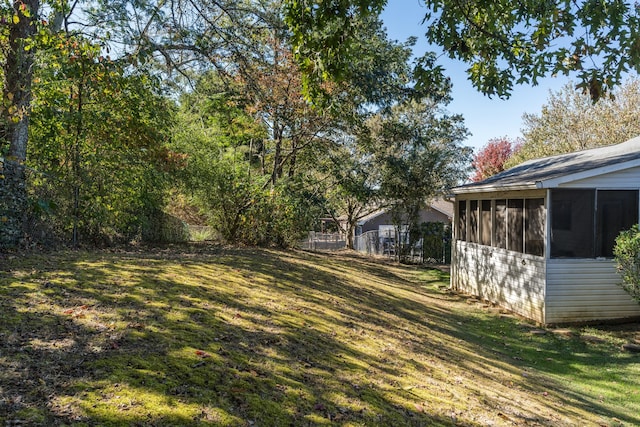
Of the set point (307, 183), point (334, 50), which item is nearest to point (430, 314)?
point (334, 50)

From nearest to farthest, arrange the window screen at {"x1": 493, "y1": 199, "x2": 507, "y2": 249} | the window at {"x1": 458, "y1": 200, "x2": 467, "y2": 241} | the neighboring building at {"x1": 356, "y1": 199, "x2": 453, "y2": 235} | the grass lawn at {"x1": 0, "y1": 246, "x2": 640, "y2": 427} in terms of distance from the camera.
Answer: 1. the grass lawn at {"x1": 0, "y1": 246, "x2": 640, "y2": 427}
2. the window screen at {"x1": 493, "y1": 199, "x2": 507, "y2": 249}
3. the window at {"x1": 458, "y1": 200, "x2": 467, "y2": 241}
4. the neighboring building at {"x1": 356, "y1": 199, "x2": 453, "y2": 235}

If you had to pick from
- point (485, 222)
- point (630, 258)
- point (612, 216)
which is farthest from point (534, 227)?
point (485, 222)

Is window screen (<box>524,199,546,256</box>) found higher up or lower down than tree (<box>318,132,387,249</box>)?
lower down

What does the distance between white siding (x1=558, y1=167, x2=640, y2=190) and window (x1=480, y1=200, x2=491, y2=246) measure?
323 centimetres

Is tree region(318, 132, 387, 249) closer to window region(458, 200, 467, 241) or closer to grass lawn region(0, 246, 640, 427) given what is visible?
window region(458, 200, 467, 241)

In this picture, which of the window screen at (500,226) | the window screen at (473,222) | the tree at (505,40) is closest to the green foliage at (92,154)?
the tree at (505,40)

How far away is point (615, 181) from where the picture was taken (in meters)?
8.93

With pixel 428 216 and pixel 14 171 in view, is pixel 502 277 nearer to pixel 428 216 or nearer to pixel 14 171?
pixel 14 171

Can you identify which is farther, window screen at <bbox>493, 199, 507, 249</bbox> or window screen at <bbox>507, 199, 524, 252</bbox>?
window screen at <bbox>493, 199, 507, 249</bbox>

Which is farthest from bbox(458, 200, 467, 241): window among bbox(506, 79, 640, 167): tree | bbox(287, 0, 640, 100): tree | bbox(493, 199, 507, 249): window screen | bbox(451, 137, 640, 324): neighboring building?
bbox(506, 79, 640, 167): tree

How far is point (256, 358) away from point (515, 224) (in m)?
8.32

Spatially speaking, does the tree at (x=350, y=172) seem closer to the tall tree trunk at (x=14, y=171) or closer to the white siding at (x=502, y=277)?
the white siding at (x=502, y=277)

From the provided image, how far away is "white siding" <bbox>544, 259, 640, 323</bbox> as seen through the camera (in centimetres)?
895

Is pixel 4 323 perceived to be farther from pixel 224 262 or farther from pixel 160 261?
pixel 224 262
